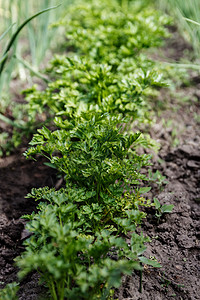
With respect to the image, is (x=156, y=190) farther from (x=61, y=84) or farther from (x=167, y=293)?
(x=61, y=84)

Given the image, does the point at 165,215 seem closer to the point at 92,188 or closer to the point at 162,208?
the point at 162,208

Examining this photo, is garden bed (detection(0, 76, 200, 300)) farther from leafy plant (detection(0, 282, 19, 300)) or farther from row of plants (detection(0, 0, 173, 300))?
leafy plant (detection(0, 282, 19, 300))

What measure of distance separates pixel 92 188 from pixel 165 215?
49 centimetres

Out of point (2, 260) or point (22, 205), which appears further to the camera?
point (22, 205)

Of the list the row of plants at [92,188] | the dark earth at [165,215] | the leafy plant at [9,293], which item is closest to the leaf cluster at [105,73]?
the row of plants at [92,188]

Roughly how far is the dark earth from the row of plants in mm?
87

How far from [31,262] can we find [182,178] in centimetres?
124

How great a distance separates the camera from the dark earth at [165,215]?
4.24 ft

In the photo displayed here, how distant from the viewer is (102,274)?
938 mm

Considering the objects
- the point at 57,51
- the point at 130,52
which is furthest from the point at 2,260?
the point at 57,51

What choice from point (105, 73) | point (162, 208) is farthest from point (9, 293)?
point (105, 73)

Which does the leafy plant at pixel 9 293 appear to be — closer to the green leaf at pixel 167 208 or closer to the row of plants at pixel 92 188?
the row of plants at pixel 92 188

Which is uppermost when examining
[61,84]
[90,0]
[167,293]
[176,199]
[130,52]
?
[90,0]

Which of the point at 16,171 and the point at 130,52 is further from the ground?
the point at 130,52
